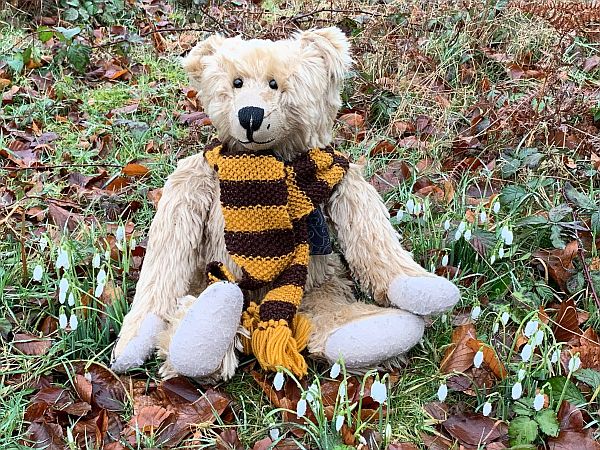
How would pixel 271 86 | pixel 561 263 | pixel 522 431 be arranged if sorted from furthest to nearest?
pixel 561 263 < pixel 271 86 < pixel 522 431

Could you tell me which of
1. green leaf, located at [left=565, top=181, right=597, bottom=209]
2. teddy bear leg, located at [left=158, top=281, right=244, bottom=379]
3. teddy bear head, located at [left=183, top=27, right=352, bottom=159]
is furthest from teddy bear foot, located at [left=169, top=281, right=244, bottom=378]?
green leaf, located at [left=565, top=181, right=597, bottom=209]

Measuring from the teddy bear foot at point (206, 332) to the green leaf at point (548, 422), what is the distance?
2.60 ft

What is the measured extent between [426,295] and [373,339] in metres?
0.18

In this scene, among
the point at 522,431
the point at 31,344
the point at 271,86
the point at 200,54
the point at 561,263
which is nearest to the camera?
the point at 522,431

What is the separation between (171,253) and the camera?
1875 millimetres

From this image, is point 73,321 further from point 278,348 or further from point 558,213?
point 558,213

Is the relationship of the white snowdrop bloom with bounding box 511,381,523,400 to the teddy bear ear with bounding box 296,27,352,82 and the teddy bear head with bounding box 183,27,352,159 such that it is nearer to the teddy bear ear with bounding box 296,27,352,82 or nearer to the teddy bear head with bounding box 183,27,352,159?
the teddy bear head with bounding box 183,27,352,159

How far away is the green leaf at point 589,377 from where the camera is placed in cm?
175

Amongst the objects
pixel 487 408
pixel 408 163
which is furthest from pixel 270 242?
pixel 408 163

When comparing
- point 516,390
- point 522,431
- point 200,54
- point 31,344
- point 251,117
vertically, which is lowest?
point 31,344

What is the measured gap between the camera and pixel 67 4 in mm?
4449

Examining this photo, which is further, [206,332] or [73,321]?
[73,321]

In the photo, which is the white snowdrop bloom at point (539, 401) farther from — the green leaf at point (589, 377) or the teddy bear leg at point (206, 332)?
the teddy bear leg at point (206, 332)

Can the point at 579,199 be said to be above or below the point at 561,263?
above
